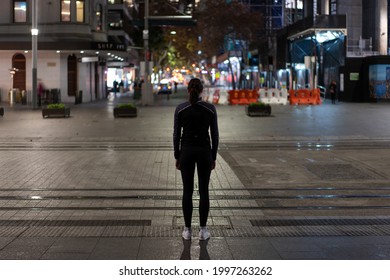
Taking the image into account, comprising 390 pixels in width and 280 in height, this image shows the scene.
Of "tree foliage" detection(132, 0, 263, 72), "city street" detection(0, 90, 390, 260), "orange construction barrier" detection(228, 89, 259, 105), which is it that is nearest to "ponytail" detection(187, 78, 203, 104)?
"city street" detection(0, 90, 390, 260)

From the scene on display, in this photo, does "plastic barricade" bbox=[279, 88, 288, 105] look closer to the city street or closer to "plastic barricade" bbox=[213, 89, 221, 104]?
"plastic barricade" bbox=[213, 89, 221, 104]

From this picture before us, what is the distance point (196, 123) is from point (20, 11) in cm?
3968

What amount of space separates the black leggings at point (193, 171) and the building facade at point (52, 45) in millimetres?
35547

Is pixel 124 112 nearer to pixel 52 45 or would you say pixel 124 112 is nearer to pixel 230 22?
pixel 52 45

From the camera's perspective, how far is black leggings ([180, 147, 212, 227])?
657cm

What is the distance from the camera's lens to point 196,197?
9.83 meters

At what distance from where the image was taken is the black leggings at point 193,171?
6574mm

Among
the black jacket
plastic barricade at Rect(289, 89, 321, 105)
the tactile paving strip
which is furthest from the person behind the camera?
plastic barricade at Rect(289, 89, 321, 105)

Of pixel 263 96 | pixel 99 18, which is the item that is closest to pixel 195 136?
pixel 263 96

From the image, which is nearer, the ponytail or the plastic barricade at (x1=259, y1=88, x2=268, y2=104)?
the ponytail

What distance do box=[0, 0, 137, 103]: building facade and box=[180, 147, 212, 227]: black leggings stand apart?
1399 inches

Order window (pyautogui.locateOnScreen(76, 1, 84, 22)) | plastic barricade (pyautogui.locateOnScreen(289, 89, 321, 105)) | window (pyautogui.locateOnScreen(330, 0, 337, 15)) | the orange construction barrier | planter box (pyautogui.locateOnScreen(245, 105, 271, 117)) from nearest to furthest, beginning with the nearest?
1. planter box (pyautogui.locateOnScreen(245, 105, 271, 117))
2. plastic barricade (pyautogui.locateOnScreen(289, 89, 321, 105))
3. the orange construction barrier
4. window (pyautogui.locateOnScreen(76, 1, 84, 22))
5. window (pyautogui.locateOnScreen(330, 0, 337, 15))

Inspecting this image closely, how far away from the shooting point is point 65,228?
24.9 ft
